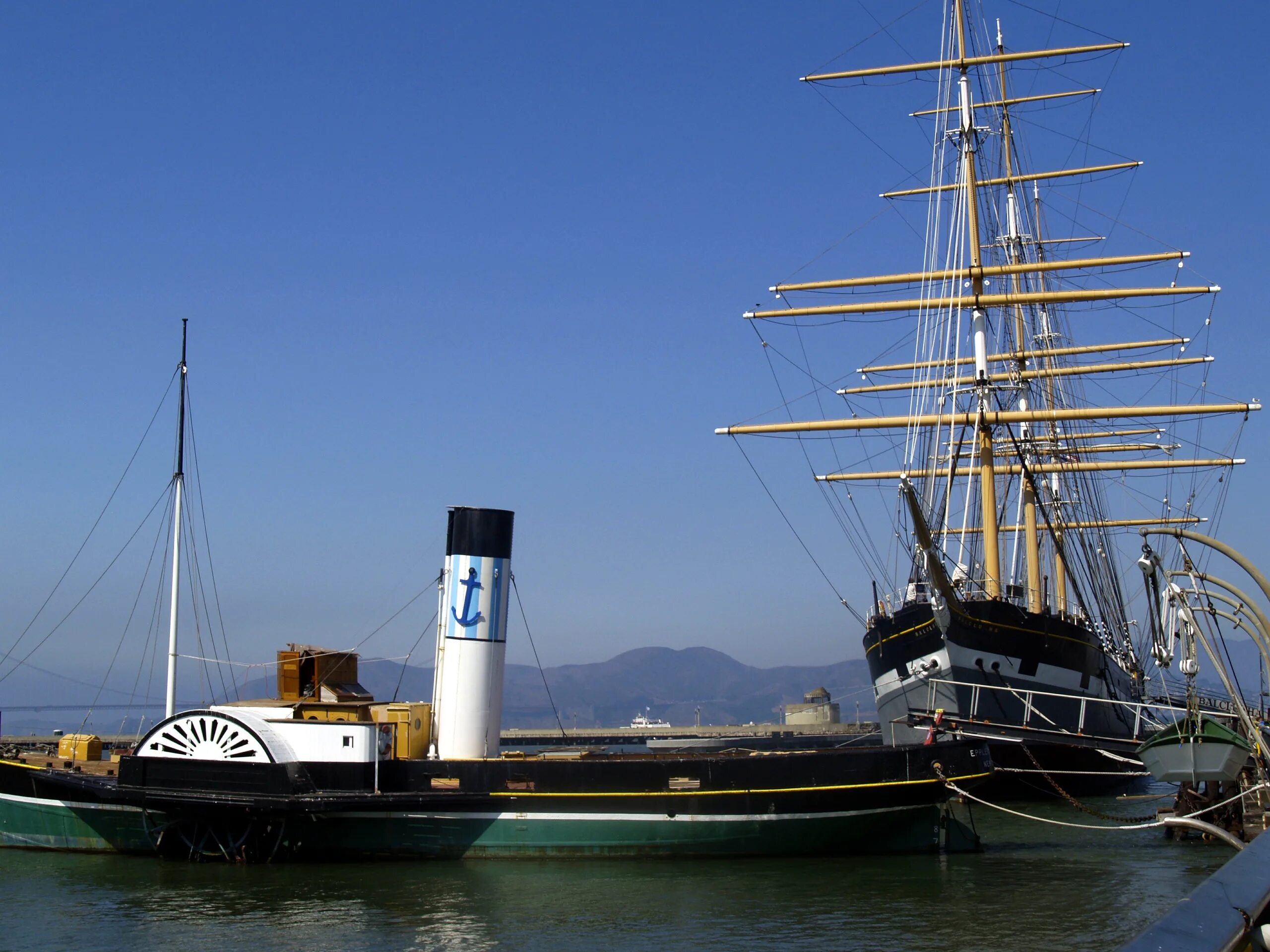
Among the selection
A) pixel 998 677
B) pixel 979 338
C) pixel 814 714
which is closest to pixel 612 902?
pixel 998 677

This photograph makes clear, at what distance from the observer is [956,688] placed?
39281 mm

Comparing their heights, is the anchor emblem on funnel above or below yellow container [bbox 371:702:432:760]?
above

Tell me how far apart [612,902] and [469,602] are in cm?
838

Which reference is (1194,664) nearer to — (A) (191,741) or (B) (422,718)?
(B) (422,718)

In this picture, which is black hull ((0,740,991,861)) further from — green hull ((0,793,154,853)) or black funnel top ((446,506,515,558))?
black funnel top ((446,506,515,558))

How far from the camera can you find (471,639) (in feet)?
88.4

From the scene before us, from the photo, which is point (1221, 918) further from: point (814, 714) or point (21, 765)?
point (814, 714)

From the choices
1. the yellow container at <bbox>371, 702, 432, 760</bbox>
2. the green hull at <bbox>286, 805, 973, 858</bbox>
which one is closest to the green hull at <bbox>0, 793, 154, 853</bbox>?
the green hull at <bbox>286, 805, 973, 858</bbox>

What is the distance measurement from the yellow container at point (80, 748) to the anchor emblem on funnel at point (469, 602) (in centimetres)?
1014

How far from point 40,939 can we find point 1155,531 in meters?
17.9

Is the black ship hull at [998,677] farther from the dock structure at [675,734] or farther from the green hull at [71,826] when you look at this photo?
the dock structure at [675,734]

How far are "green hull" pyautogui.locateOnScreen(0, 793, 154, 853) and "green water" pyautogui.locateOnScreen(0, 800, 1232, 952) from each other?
0.65m

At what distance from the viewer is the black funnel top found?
27141 millimetres

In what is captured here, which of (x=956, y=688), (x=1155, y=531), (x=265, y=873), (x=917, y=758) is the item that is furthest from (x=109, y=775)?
(x=956, y=688)
